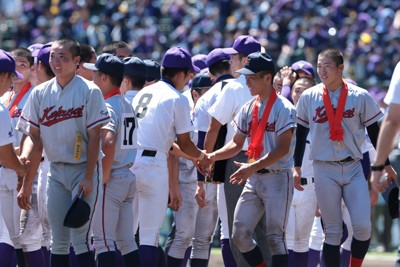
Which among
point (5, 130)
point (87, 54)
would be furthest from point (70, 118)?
point (87, 54)

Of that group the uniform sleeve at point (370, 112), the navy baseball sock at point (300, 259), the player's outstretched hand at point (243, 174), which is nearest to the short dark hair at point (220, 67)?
the uniform sleeve at point (370, 112)

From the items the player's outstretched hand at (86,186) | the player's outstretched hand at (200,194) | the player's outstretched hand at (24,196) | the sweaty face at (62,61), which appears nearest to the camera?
the player's outstretched hand at (86,186)

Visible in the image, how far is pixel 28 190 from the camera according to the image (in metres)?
7.98

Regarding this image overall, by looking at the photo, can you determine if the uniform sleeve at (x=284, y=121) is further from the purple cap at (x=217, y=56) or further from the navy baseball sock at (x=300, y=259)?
the navy baseball sock at (x=300, y=259)

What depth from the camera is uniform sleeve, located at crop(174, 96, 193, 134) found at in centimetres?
883

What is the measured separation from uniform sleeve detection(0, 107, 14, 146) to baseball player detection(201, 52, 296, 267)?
1.84 m

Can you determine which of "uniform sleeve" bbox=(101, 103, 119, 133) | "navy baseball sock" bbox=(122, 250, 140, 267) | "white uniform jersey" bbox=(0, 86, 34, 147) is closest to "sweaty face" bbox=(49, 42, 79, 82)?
"uniform sleeve" bbox=(101, 103, 119, 133)

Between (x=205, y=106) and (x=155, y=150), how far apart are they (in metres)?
1.06

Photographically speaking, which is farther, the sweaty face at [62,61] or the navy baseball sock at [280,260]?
the navy baseball sock at [280,260]

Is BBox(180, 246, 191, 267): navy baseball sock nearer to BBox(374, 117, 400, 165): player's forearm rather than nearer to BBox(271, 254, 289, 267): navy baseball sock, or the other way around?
BBox(271, 254, 289, 267): navy baseball sock

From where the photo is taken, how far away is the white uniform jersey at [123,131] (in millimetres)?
8336

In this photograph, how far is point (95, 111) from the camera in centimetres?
761

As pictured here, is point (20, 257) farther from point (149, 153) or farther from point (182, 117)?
point (182, 117)

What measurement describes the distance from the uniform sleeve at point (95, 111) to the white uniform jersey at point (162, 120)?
1.19 meters
